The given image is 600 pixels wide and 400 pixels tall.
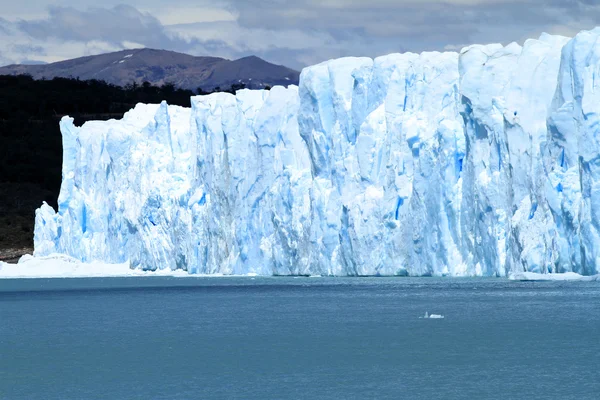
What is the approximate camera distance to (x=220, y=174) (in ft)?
167

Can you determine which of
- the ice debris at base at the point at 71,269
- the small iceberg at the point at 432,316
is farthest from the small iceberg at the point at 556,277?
the ice debris at base at the point at 71,269

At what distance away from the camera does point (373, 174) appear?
144 feet

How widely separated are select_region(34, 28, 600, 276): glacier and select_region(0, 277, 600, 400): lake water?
6.92 ft

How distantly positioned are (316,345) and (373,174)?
20.1 metres

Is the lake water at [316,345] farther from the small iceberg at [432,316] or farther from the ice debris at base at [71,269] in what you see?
the ice debris at base at [71,269]

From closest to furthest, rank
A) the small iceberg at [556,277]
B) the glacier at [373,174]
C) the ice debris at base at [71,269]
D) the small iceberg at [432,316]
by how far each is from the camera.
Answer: the small iceberg at [432,316] < the small iceberg at [556,277] < the glacier at [373,174] < the ice debris at base at [71,269]

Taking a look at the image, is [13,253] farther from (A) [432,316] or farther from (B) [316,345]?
(B) [316,345]

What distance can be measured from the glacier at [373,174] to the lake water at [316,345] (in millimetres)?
2109

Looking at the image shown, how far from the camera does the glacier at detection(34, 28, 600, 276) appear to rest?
3609 cm

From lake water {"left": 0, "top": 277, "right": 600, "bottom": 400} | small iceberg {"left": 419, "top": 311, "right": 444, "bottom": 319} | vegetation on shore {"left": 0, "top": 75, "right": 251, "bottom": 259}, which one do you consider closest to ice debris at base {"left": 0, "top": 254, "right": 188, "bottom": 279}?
lake water {"left": 0, "top": 277, "right": 600, "bottom": 400}

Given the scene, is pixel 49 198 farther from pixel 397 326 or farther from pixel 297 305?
pixel 397 326

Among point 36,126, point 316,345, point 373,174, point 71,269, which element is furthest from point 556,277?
point 36,126

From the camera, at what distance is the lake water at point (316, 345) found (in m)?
18.9

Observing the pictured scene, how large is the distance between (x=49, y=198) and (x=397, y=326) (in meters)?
63.9
